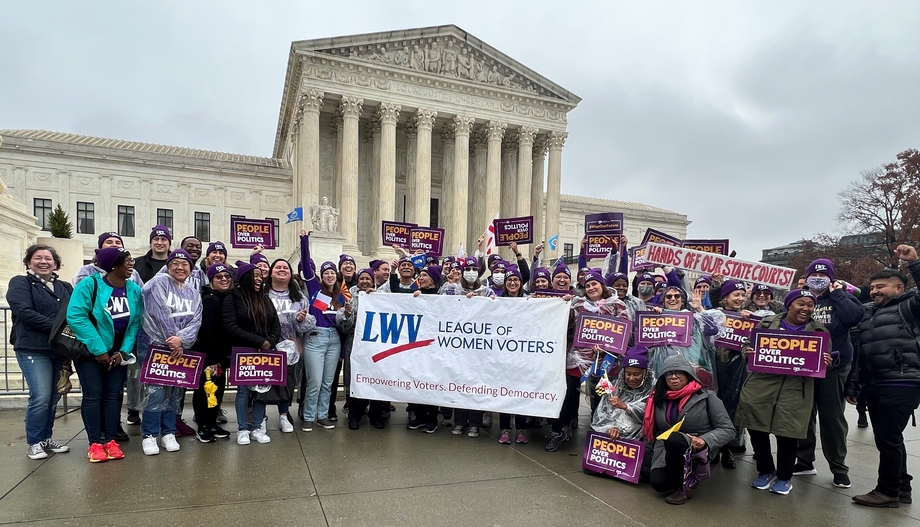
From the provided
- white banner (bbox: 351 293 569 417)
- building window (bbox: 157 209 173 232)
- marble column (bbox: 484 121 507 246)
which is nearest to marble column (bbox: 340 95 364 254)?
marble column (bbox: 484 121 507 246)

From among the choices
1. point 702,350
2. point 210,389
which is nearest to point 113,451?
point 210,389

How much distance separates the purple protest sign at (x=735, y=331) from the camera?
576 centimetres

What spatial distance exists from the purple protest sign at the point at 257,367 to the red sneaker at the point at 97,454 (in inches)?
53.3

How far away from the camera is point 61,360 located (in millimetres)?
5387

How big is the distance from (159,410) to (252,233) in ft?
15.7

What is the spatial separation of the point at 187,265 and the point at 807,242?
43800 mm

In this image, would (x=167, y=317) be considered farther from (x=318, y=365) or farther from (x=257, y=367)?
(x=318, y=365)

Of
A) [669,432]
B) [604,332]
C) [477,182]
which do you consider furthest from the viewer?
[477,182]

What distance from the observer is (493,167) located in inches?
1559

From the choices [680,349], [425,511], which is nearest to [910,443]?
[680,349]

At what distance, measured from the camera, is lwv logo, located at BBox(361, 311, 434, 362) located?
262 inches

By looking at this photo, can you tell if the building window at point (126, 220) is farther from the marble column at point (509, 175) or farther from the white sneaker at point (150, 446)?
the white sneaker at point (150, 446)

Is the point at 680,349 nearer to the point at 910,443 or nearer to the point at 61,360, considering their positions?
the point at 910,443

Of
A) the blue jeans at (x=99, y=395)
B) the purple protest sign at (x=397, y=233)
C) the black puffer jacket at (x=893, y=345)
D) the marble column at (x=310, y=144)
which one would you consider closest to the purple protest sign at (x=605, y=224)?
the purple protest sign at (x=397, y=233)
